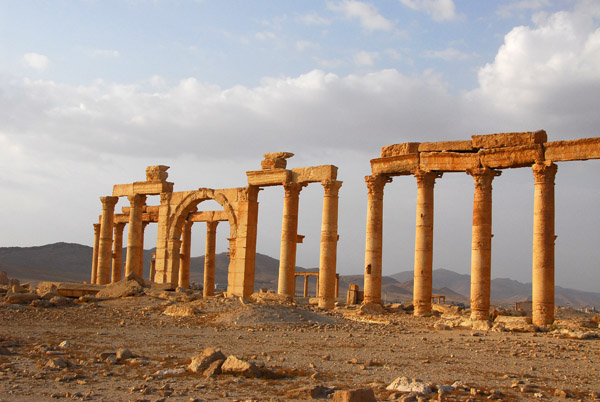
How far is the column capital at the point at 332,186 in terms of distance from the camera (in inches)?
1190

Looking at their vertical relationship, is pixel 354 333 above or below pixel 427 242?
below

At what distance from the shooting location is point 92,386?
988 centimetres

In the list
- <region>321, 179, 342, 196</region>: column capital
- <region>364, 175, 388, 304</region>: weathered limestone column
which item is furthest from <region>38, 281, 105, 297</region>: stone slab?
<region>364, 175, 388, 304</region>: weathered limestone column

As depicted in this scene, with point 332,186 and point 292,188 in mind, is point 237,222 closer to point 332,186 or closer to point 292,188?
point 292,188

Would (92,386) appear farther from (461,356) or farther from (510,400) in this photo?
(461,356)

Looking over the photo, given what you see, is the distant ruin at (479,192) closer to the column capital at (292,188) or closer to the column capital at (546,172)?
the column capital at (546,172)

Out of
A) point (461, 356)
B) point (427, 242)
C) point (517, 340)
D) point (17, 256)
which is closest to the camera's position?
point (461, 356)

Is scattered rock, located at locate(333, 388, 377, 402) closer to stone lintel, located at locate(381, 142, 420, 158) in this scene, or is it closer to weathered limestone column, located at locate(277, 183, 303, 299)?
stone lintel, located at locate(381, 142, 420, 158)

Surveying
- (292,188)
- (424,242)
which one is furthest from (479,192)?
(292,188)

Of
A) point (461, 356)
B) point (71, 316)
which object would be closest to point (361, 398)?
point (461, 356)

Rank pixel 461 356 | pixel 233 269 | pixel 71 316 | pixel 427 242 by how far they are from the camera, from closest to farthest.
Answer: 1. pixel 461 356
2. pixel 71 316
3. pixel 427 242
4. pixel 233 269

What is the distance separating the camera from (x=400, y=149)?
2819 centimetres

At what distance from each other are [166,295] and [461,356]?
16.5 metres

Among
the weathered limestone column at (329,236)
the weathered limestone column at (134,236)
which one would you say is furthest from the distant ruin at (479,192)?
the weathered limestone column at (134,236)
